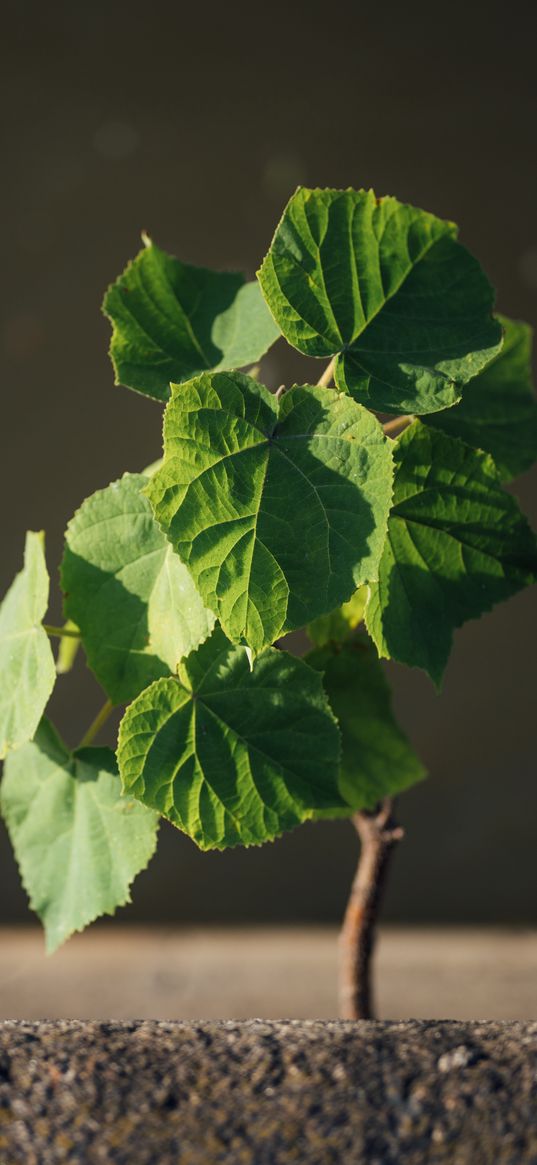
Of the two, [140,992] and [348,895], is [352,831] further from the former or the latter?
[140,992]

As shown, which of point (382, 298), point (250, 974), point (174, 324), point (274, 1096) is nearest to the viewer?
point (274, 1096)

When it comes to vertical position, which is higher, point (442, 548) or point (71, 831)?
point (442, 548)

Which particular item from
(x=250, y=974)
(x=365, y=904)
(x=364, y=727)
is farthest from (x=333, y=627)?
Answer: (x=250, y=974)

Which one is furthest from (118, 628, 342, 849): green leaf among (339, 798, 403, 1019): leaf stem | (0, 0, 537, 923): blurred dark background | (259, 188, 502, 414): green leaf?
(0, 0, 537, 923): blurred dark background

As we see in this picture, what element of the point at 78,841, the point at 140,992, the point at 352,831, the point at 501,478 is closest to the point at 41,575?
the point at 78,841

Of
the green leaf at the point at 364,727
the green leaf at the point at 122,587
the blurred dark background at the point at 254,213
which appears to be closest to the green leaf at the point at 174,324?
the green leaf at the point at 122,587

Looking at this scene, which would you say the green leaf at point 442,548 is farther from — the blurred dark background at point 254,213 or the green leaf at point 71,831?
the blurred dark background at point 254,213

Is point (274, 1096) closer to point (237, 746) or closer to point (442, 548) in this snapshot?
point (237, 746)
